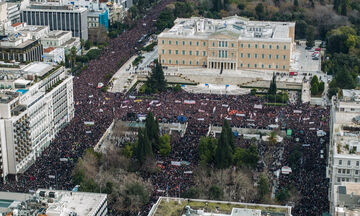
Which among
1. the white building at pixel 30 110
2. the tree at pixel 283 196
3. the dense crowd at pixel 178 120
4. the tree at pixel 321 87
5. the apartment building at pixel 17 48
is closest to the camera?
the tree at pixel 283 196

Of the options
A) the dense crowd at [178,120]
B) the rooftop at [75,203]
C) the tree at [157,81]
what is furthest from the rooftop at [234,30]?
the rooftop at [75,203]

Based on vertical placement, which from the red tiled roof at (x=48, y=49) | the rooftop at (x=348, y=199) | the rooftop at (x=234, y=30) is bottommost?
the red tiled roof at (x=48, y=49)

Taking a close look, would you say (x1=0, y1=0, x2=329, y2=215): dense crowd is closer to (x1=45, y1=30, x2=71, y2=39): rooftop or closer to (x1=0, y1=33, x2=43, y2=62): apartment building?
(x1=0, y1=33, x2=43, y2=62): apartment building

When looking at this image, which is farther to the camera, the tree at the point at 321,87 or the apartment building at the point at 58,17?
the apartment building at the point at 58,17

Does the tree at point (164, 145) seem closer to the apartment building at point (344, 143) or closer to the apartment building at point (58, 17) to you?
the apartment building at point (344, 143)

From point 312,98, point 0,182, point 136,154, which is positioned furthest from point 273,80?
point 0,182

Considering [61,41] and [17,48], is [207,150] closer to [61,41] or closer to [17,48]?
[17,48]

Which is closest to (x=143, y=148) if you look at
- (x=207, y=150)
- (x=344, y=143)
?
(x=207, y=150)

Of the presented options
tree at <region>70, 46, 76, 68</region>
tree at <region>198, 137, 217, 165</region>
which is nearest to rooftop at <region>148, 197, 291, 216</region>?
tree at <region>198, 137, 217, 165</region>
